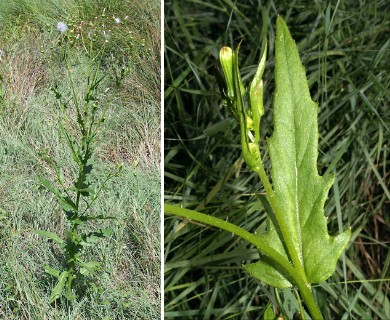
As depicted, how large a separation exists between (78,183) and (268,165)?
1.06 feet

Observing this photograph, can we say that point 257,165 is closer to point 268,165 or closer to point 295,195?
point 295,195

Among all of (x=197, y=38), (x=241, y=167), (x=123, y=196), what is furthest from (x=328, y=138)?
(x=123, y=196)

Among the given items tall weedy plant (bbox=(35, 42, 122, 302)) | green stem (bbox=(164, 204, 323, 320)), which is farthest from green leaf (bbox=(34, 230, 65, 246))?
green stem (bbox=(164, 204, 323, 320))

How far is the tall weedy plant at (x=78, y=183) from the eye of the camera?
636mm

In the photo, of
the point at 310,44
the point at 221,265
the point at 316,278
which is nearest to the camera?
the point at 316,278

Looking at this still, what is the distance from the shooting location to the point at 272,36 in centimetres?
99

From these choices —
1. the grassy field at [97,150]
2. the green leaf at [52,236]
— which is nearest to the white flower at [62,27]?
the grassy field at [97,150]

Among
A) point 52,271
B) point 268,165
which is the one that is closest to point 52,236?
point 52,271

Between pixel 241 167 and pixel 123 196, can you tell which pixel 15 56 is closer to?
pixel 123 196

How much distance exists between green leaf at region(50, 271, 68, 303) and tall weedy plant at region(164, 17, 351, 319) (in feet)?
0.58

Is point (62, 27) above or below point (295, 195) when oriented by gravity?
above

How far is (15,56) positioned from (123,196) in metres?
0.18

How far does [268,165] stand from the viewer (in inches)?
34.8

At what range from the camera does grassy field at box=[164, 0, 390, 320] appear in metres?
0.85
